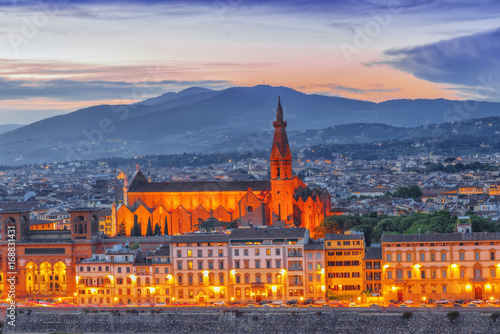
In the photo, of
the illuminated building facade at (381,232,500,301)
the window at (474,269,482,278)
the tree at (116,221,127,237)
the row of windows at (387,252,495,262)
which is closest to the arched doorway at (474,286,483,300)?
the illuminated building facade at (381,232,500,301)

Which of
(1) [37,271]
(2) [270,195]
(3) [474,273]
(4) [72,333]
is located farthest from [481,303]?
(2) [270,195]

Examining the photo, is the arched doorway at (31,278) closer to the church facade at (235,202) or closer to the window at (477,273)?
the church facade at (235,202)

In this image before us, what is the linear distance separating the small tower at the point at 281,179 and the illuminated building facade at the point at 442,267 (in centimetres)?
2687

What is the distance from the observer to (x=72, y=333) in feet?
188

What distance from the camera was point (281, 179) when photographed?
85.2 m

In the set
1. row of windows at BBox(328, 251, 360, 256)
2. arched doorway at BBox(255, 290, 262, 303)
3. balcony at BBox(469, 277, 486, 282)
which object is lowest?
arched doorway at BBox(255, 290, 262, 303)

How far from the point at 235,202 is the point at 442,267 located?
32.7 metres

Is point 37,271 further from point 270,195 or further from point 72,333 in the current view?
point 270,195

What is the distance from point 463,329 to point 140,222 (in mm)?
38817

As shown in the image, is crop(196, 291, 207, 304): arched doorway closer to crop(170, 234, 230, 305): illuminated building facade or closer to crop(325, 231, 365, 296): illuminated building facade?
crop(170, 234, 230, 305): illuminated building facade

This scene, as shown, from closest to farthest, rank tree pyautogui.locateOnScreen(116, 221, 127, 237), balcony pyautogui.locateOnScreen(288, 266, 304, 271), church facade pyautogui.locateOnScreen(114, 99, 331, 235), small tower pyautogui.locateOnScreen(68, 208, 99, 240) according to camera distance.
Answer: balcony pyautogui.locateOnScreen(288, 266, 304, 271), small tower pyautogui.locateOnScreen(68, 208, 99, 240), tree pyautogui.locateOnScreen(116, 221, 127, 237), church facade pyautogui.locateOnScreen(114, 99, 331, 235)

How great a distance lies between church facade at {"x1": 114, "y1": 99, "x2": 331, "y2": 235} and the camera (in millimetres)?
84625

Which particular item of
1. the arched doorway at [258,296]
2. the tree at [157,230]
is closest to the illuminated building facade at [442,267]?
the arched doorway at [258,296]

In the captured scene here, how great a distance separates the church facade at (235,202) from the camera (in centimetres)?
8462
